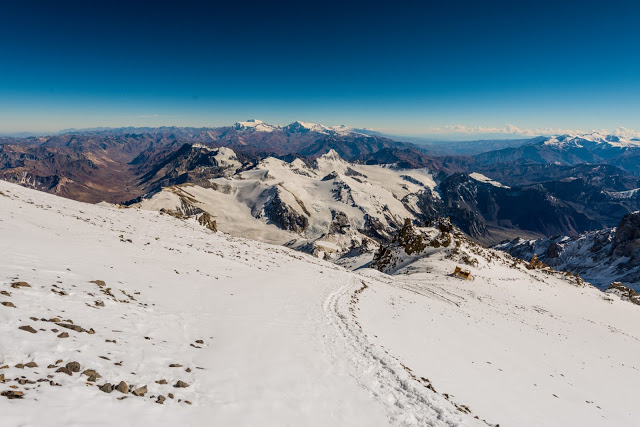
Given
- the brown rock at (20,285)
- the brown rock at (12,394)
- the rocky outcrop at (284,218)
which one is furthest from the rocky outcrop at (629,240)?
the brown rock at (20,285)

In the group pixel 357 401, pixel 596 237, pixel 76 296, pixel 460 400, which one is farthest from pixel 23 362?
pixel 596 237

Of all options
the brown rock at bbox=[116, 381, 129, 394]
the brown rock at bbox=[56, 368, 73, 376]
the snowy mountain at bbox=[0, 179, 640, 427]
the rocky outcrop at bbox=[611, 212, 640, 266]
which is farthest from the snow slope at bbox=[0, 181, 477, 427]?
the rocky outcrop at bbox=[611, 212, 640, 266]

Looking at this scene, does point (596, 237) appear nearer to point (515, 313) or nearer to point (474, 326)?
point (515, 313)

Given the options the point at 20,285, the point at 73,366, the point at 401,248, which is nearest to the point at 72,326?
the point at 73,366

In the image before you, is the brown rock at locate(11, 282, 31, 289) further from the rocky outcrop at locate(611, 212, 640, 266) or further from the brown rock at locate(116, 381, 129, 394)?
the rocky outcrop at locate(611, 212, 640, 266)

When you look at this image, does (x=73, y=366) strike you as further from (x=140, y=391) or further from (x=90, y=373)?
(x=140, y=391)

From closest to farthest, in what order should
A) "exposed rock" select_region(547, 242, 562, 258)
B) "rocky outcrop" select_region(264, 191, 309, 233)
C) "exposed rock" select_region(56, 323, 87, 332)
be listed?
"exposed rock" select_region(56, 323, 87, 332), "exposed rock" select_region(547, 242, 562, 258), "rocky outcrop" select_region(264, 191, 309, 233)

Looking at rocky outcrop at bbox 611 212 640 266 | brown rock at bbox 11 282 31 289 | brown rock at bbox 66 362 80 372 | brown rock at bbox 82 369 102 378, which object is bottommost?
rocky outcrop at bbox 611 212 640 266
